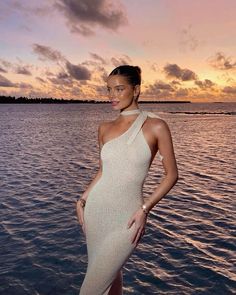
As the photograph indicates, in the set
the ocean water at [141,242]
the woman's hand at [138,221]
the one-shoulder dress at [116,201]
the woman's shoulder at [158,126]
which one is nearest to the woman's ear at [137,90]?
the one-shoulder dress at [116,201]

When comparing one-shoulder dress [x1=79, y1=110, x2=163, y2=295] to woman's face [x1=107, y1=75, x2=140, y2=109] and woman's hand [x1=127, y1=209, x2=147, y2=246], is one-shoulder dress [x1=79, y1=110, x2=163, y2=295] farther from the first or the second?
woman's face [x1=107, y1=75, x2=140, y2=109]

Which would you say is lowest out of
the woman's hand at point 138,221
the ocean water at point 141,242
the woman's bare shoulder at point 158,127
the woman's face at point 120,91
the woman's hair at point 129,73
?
the ocean water at point 141,242

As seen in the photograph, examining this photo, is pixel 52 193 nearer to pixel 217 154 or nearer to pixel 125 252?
pixel 125 252

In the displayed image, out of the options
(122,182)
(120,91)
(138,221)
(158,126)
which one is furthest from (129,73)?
(138,221)

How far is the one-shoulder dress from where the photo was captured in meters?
3.36

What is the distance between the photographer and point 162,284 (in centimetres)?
735

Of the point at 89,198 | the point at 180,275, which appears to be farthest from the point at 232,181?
the point at 89,198

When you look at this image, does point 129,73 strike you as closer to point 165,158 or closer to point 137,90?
point 137,90

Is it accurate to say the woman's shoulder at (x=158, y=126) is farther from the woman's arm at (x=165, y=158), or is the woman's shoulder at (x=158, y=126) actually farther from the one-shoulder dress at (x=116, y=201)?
the one-shoulder dress at (x=116, y=201)

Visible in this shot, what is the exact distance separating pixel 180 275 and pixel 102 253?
4.83 m

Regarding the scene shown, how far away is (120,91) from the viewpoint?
350 centimetres

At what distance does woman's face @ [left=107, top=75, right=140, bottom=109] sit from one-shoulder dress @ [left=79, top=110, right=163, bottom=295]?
0.22 meters

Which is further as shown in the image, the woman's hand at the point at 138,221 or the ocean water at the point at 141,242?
the ocean water at the point at 141,242

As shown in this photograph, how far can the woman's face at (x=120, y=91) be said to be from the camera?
11.4 feet
